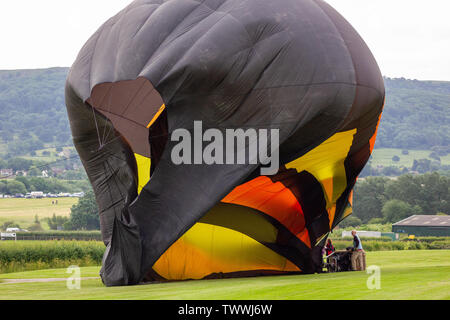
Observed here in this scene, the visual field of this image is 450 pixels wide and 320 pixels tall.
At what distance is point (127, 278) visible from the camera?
14.9m

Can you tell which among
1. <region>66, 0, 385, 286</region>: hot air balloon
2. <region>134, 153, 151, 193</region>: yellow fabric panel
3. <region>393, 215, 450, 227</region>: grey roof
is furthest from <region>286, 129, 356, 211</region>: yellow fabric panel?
<region>393, 215, 450, 227</region>: grey roof

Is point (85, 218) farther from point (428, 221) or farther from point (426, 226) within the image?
point (426, 226)

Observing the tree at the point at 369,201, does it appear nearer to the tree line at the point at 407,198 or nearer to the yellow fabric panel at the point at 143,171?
the tree line at the point at 407,198

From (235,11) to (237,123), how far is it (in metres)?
2.63

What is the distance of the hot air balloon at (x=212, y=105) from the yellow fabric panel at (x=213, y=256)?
0.06m

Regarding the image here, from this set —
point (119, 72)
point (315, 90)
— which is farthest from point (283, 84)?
point (119, 72)

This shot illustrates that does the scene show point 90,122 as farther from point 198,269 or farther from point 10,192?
point 10,192

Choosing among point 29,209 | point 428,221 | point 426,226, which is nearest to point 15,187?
point 29,209

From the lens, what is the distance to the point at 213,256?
18.2 meters

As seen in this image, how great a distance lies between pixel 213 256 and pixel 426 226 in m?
68.1

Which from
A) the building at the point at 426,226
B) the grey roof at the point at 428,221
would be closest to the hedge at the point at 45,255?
the building at the point at 426,226

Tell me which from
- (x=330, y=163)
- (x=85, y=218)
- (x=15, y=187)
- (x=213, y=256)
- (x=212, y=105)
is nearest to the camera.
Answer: (x=212, y=105)

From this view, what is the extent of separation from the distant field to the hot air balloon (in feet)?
334

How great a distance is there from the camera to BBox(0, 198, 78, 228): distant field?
120 meters
